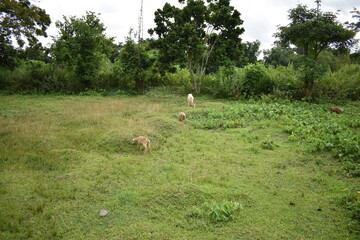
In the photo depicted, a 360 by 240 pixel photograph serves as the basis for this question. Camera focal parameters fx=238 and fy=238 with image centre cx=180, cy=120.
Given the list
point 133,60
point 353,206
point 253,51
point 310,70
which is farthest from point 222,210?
point 253,51

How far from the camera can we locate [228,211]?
383cm

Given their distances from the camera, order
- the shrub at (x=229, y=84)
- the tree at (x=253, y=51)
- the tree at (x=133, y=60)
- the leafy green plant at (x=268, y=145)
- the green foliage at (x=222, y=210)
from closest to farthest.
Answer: the green foliage at (x=222, y=210) → the leafy green plant at (x=268, y=145) → the shrub at (x=229, y=84) → the tree at (x=133, y=60) → the tree at (x=253, y=51)

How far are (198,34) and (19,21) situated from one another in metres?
11.8

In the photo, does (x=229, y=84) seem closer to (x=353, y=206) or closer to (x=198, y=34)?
(x=198, y=34)

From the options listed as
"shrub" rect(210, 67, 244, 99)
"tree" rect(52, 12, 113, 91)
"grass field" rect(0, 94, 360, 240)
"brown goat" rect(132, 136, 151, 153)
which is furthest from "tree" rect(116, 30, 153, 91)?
"brown goat" rect(132, 136, 151, 153)

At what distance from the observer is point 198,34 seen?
16.3 metres

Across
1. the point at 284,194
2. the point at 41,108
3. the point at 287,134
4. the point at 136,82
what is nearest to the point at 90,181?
the point at 284,194

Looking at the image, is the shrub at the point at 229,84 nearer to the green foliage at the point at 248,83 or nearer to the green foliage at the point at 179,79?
the green foliage at the point at 248,83

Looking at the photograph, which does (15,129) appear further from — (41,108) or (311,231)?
(311,231)

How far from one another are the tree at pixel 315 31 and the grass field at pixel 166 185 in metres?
6.76

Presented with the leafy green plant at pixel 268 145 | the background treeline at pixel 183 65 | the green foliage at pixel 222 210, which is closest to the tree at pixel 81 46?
the background treeline at pixel 183 65

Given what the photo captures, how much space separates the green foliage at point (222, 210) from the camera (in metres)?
3.73

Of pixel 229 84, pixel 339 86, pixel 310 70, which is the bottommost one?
pixel 229 84

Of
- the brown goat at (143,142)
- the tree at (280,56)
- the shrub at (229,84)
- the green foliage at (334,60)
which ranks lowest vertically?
the brown goat at (143,142)
